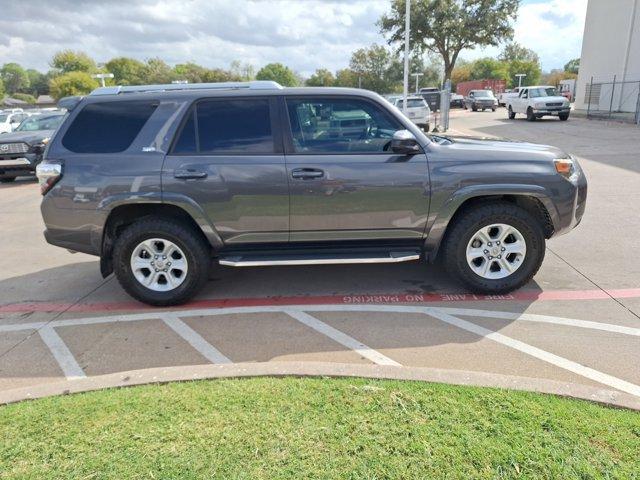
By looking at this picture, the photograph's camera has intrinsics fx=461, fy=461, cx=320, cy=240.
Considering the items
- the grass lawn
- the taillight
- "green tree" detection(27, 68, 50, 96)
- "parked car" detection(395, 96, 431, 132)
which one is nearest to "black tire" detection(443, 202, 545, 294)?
the grass lawn

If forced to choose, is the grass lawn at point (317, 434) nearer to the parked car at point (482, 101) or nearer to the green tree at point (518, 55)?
the parked car at point (482, 101)

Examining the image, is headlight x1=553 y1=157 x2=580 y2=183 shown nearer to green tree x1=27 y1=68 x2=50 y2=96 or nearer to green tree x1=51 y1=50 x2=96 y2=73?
green tree x1=51 y1=50 x2=96 y2=73

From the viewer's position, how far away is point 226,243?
4.26 m

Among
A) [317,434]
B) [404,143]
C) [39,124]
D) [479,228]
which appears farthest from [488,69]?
[317,434]

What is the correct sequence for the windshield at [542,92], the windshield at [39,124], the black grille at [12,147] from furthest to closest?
1. the windshield at [542,92]
2. the windshield at [39,124]
3. the black grille at [12,147]

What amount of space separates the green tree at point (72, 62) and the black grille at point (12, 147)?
76329 millimetres

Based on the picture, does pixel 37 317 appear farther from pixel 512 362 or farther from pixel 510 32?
pixel 510 32

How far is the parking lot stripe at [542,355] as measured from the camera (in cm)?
294

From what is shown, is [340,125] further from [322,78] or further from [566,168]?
[322,78]

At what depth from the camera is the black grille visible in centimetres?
1150

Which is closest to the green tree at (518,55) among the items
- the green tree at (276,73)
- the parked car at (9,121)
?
the green tree at (276,73)

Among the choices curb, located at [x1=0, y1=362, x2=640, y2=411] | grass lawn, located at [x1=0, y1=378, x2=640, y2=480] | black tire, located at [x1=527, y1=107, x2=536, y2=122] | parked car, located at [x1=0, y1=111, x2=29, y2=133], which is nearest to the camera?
grass lawn, located at [x1=0, y1=378, x2=640, y2=480]

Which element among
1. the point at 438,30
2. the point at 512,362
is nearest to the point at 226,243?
the point at 512,362

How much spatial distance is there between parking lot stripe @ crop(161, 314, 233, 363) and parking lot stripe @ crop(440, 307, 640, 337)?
6.57ft
